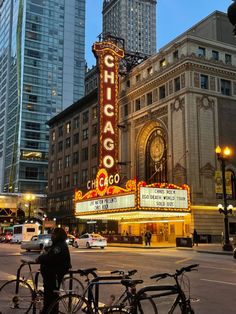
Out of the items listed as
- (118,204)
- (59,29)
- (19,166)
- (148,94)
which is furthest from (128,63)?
(59,29)

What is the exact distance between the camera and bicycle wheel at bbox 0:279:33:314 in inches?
337

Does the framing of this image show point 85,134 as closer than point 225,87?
No

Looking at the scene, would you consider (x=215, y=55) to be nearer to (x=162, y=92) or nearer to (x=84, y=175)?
(x=162, y=92)

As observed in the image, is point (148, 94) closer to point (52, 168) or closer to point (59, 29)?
point (52, 168)

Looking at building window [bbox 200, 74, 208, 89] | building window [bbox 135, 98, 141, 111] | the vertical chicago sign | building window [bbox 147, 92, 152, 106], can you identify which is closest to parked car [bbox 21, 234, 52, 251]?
the vertical chicago sign

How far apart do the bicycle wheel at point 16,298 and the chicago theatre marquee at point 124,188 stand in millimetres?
36424

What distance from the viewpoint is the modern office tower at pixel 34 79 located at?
143250mm

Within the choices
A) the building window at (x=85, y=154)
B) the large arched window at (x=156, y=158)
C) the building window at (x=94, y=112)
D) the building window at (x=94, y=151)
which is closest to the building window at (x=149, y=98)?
the large arched window at (x=156, y=158)

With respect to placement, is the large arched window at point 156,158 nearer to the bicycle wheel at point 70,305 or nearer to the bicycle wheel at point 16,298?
the bicycle wheel at point 16,298

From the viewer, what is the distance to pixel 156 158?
58312 millimetres

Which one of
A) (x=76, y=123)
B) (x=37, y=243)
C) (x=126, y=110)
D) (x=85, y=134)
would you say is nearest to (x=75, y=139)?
(x=76, y=123)

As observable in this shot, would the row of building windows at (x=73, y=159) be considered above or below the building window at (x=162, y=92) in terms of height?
below

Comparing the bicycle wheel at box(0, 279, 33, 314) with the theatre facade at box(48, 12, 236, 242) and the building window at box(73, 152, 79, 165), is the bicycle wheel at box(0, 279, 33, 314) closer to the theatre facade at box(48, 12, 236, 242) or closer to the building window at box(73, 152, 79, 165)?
the theatre facade at box(48, 12, 236, 242)

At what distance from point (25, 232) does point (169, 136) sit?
80.8 feet
